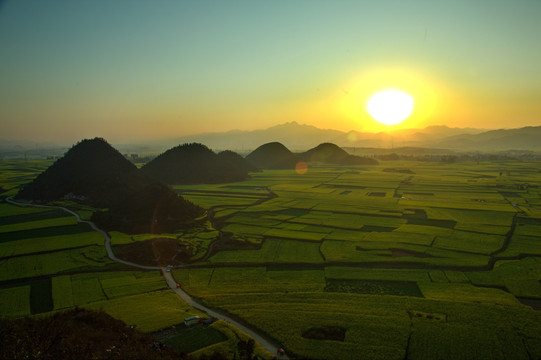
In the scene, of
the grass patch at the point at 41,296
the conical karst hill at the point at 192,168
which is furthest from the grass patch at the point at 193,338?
the conical karst hill at the point at 192,168

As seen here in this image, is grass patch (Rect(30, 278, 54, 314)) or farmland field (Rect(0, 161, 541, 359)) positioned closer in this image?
farmland field (Rect(0, 161, 541, 359))

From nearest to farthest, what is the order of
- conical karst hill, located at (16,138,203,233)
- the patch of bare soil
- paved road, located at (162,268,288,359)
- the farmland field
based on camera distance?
paved road, located at (162,268,288,359), the farmland field, the patch of bare soil, conical karst hill, located at (16,138,203,233)

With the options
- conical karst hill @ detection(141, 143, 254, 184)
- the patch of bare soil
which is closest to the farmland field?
the patch of bare soil

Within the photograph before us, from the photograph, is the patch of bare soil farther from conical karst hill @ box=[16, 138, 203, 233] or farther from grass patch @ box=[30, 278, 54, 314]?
grass patch @ box=[30, 278, 54, 314]

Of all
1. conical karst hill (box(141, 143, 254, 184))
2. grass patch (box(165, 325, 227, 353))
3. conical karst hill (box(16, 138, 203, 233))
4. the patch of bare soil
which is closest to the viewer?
grass patch (box(165, 325, 227, 353))

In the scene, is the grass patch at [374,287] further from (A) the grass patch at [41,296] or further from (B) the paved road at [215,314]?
(A) the grass patch at [41,296]

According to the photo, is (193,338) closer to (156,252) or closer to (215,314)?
(215,314)

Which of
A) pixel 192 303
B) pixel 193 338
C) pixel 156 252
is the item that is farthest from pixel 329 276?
pixel 156 252
